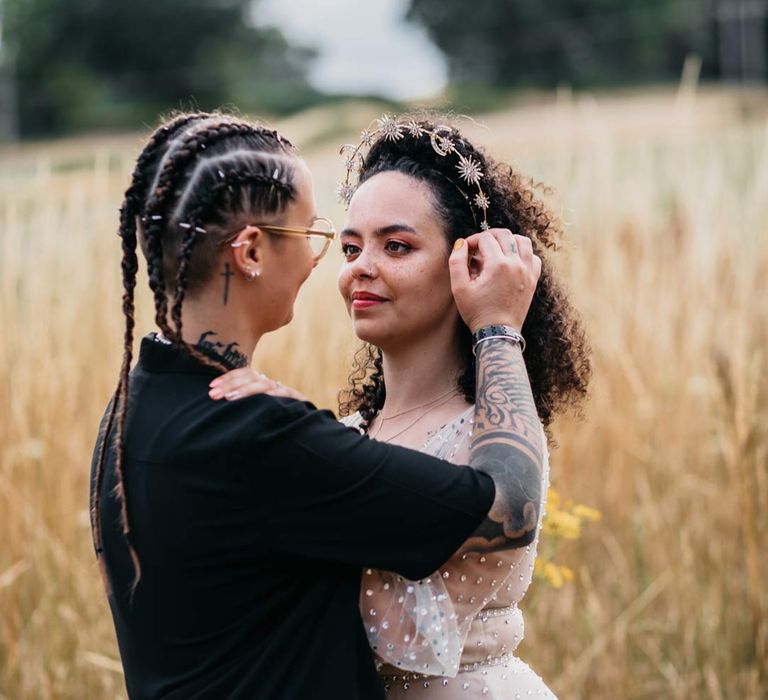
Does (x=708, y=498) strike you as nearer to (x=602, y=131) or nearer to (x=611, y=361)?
(x=611, y=361)

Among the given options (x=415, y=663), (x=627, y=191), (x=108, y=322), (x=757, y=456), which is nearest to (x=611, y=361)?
(x=757, y=456)

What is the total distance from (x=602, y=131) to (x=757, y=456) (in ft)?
6.12

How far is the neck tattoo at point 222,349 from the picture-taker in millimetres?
1885

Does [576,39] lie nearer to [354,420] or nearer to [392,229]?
[354,420]

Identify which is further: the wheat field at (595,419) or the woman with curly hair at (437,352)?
the wheat field at (595,419)

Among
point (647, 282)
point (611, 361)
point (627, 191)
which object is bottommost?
point (611, 361)

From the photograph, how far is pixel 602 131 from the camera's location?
198 inches

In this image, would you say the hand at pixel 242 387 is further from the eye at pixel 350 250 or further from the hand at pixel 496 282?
the eye at pixel 350 250

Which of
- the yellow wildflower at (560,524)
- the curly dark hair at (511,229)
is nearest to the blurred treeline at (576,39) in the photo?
the yellow wildflower at (560,524)

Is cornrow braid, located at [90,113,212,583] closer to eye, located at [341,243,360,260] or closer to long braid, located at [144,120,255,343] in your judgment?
long braid, located at [144,120,255,343]

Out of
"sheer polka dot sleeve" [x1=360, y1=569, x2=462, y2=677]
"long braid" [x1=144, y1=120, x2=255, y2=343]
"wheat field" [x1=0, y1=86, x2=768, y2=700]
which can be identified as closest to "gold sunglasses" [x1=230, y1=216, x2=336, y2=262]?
"long braid" [x1=144, y1=120, x2=255, y2=343]

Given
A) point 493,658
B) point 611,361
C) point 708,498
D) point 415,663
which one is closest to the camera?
point 415,663

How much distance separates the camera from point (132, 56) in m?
38.4

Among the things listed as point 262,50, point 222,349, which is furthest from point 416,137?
point 262,50
